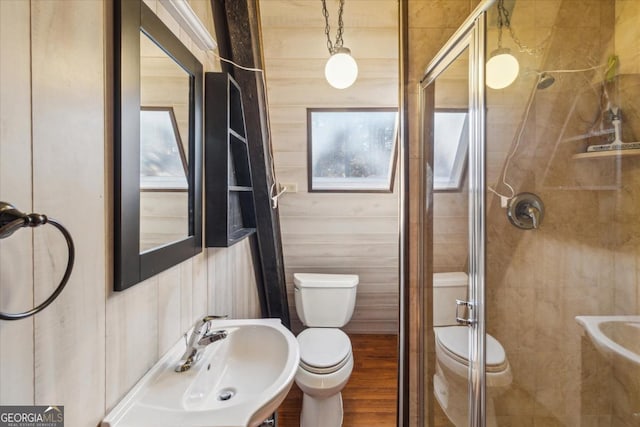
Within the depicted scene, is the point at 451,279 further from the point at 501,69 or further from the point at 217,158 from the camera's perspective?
the point at 217,158

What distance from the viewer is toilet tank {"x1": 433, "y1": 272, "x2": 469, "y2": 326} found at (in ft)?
4.01

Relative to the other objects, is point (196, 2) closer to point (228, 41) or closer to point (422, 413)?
point (228, 41)

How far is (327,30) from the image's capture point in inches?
58.7

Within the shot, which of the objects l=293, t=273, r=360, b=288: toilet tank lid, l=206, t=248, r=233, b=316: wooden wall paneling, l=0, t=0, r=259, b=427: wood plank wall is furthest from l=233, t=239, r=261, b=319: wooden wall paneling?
l=0, t=0, r=259, b=427: wood plank wall

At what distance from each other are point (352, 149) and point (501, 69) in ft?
3.43

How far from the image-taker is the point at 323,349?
1766 mm

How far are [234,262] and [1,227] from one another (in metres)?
1.23

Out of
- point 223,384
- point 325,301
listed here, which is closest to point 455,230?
point 223,384

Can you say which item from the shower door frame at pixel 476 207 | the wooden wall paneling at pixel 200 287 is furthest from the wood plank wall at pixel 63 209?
the shower door frame at pixel 476 207

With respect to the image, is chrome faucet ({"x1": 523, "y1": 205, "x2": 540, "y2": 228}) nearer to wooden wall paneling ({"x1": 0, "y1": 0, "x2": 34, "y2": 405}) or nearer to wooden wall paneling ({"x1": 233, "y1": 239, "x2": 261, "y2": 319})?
wooden wall paneling ({"x1": 233, "y1": 239, "x2": 261, "y2": 319})

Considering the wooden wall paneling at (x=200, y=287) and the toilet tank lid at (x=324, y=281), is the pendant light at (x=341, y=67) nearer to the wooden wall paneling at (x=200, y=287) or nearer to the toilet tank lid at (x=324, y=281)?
the wooden wall paneling at (x=200, y=287)

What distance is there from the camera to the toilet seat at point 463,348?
117 centimetres

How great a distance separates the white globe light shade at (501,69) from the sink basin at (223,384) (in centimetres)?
129

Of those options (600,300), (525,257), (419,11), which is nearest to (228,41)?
(419,11)
